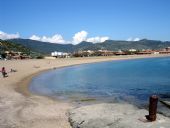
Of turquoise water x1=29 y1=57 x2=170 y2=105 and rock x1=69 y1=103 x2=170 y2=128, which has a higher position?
rock x1=69 y1=103 x2=170 y2=128

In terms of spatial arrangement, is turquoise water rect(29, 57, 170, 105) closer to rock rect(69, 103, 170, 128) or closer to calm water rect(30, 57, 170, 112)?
calm water rect(30, 57, 170, 112)

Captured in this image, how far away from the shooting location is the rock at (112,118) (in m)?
14.1

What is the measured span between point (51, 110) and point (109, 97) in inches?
311

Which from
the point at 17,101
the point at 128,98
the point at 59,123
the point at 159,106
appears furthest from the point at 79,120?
the point at 128,98

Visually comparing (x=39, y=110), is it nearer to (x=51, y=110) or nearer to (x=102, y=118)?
(x=51, y=110)

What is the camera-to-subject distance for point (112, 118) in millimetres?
15727

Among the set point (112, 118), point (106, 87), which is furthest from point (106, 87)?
point (112, 118)

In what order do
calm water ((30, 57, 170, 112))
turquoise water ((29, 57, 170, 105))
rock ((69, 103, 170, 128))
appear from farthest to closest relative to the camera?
1. calm water ((30, 57, 170, 112))
2. turquoise water ((29, 57, 170, 105))
3. rock ((69, 103, 170, 128))

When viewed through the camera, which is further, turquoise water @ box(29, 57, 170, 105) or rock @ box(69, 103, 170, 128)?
turquoise water @ box(29, 57, 170, 105)

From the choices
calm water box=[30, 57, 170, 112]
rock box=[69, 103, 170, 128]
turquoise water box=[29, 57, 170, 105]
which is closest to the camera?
rock box=[69, 103, 170, 128]

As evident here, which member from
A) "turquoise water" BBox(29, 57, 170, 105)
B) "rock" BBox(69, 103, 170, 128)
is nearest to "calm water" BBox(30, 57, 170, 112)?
"turquoise water" BBox(29, 57, 170, 105)

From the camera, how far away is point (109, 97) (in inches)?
1051

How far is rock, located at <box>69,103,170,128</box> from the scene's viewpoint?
14147 millimetres

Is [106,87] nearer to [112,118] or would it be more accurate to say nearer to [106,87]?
[106,87]
